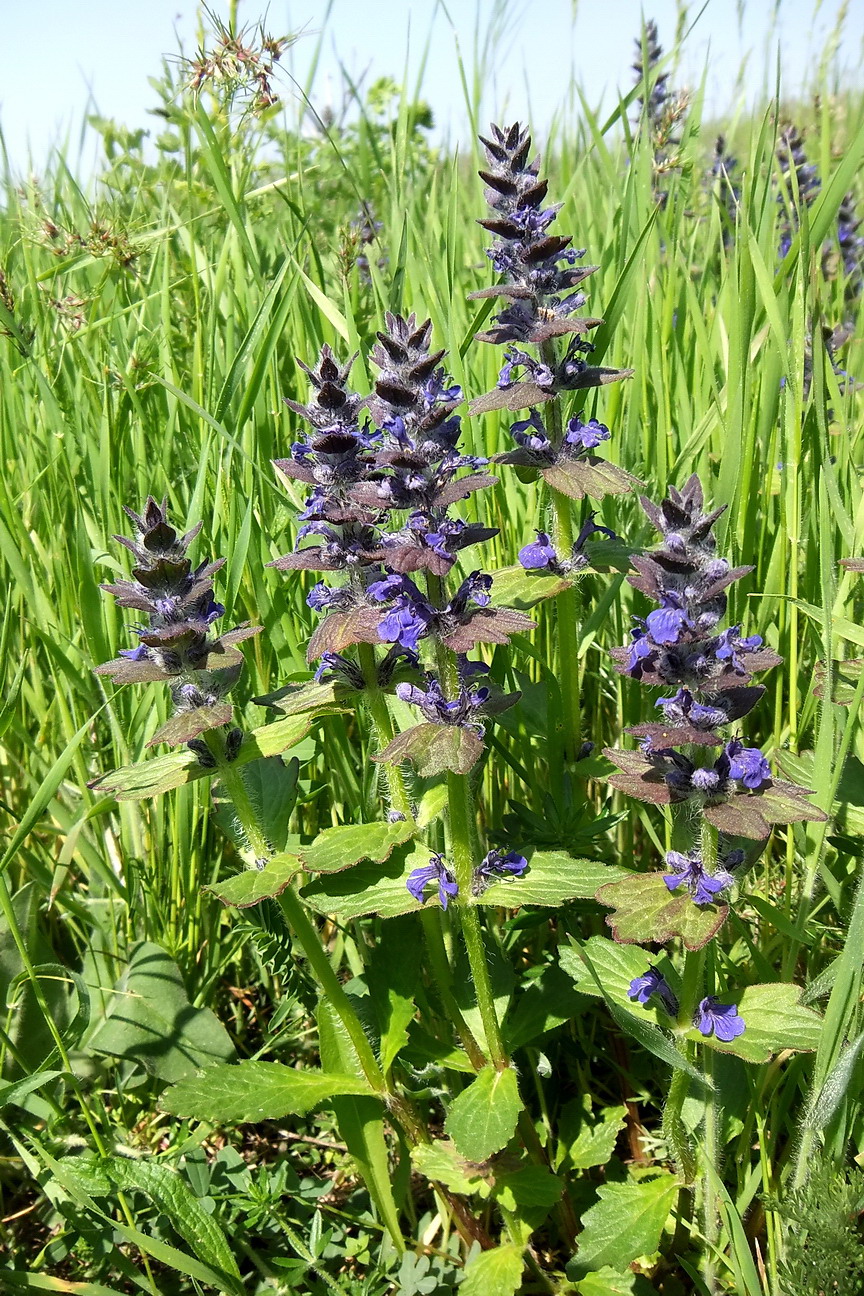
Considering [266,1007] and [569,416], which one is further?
[266,1007]

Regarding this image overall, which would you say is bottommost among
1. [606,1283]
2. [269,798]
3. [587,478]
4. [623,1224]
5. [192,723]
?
[606,1283]

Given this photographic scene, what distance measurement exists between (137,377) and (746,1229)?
2.81 metres

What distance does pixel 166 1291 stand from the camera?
1.97 metres

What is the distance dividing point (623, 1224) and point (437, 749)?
0.96 metres

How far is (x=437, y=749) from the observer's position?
64.6 inches

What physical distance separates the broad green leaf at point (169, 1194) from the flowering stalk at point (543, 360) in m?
1.29

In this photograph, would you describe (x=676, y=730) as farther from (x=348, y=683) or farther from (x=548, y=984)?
(x=548, y=984)

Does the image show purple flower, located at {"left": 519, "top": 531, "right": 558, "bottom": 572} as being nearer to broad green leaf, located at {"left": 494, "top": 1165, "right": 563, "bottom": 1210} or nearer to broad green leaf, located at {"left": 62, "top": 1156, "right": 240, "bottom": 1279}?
broad green leaf, located at {"left": 494, "top": 1165, "right": 563, "bottom": 1210}

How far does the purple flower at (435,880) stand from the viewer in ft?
5.83

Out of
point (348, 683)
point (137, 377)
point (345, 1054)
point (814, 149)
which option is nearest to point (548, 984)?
point (345, 1054)

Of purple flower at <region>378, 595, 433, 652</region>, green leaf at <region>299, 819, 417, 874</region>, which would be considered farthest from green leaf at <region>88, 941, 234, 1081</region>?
purple flower at <region>378, 595, 433, 652</region>

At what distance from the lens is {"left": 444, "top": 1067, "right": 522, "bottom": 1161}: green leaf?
164 cm

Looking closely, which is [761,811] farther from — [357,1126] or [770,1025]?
[357,1126]

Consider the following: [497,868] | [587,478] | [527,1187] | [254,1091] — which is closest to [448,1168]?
[527,1187]
